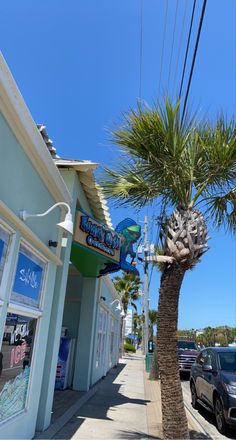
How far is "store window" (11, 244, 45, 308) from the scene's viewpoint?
5535 millimetres

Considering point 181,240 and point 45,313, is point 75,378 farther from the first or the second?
point 181,240

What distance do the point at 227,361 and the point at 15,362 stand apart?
5782 millimetres

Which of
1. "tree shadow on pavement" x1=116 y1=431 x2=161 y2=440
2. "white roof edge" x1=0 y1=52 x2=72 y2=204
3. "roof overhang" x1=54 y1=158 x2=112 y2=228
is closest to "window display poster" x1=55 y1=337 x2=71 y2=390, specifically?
"roof overhang" x1=54 y1=158 x2=112 y2=228

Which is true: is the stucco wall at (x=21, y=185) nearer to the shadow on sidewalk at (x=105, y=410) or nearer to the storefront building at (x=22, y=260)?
the storefront building at (x=22, y=260)

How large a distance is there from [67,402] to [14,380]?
4.73 m

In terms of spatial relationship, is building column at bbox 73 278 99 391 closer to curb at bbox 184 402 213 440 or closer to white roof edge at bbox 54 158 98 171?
curb at bbox 184 402 213 440

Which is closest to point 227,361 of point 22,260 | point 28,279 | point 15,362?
point 15,362

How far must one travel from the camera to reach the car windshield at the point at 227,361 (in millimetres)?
8952

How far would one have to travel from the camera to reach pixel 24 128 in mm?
5195

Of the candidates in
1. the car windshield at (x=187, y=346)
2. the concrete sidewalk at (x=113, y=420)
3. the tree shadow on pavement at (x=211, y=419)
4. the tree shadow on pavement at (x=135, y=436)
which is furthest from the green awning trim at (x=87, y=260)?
the car windshield at (x=187, y=346)

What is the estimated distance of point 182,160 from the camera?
6.61 m

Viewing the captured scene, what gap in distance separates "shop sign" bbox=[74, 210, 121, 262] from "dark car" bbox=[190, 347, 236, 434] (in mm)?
3594

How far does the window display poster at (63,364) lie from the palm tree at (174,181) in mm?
6520

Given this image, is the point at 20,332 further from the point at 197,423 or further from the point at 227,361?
the point at 227,361
